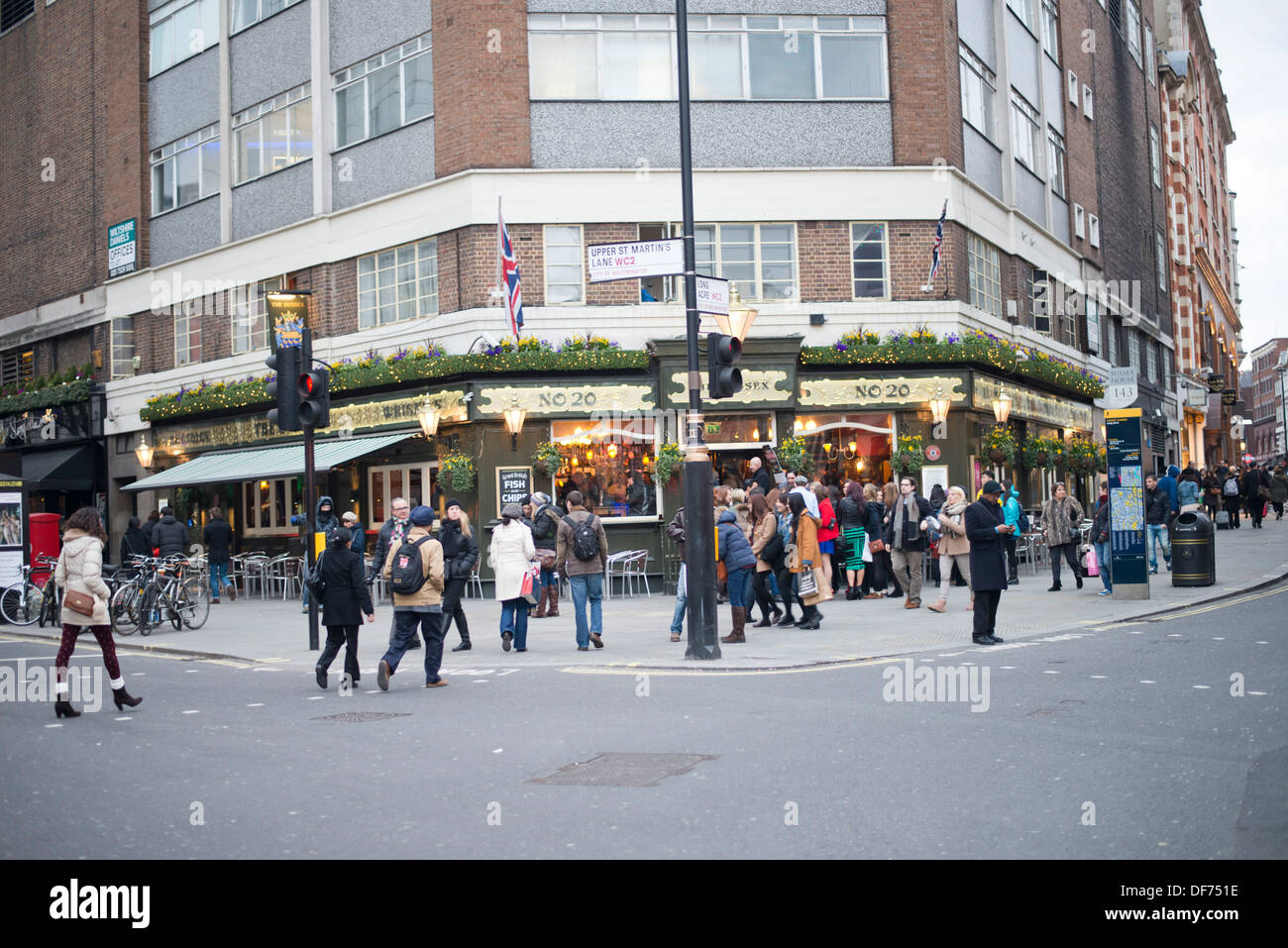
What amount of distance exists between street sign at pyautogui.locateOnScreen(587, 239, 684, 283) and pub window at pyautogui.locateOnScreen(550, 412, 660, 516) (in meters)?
→ 10.0

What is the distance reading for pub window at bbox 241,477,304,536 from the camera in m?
27.2

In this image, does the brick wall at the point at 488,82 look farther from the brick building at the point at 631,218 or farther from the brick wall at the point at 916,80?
the brick wall at the point at 916,80

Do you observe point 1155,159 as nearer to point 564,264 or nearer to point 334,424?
point 564,264

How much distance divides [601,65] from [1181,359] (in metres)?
36.7

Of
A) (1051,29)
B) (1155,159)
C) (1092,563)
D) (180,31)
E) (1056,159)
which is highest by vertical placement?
(1155,159)

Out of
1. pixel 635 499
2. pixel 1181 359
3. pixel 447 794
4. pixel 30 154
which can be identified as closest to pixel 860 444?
pixel 635 499

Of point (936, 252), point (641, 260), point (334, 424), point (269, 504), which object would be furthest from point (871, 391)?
point (269, 504)

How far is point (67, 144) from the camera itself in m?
33.3

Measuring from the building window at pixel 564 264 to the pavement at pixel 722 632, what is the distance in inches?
228

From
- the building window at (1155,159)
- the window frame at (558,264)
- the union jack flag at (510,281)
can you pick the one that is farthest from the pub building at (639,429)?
the building window at (1155,159)

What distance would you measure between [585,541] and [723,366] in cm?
304
